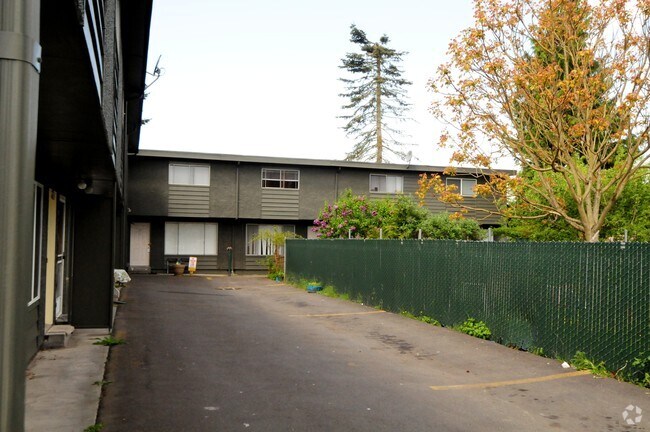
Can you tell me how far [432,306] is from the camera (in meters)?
12.8

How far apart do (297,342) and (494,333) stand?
11.4 feet

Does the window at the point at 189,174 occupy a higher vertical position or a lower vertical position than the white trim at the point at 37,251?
higher

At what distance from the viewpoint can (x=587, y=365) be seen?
8.17 metres

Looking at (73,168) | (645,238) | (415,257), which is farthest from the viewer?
(645,238)

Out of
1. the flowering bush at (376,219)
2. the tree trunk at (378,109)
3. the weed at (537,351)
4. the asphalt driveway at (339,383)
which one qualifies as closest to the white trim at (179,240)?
the flowering bush at (376,219)

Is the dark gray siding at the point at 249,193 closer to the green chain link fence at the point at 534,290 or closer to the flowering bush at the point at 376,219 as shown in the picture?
the flowering bush at the point at 376,219

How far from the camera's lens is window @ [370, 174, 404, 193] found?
31.5 m

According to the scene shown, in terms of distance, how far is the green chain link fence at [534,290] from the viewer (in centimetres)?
773

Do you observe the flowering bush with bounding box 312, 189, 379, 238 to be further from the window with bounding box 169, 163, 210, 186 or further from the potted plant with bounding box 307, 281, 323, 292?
the window with bounding box 169, 163, 210, 186

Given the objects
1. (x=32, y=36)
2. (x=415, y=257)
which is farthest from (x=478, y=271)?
(x=32, y=36)

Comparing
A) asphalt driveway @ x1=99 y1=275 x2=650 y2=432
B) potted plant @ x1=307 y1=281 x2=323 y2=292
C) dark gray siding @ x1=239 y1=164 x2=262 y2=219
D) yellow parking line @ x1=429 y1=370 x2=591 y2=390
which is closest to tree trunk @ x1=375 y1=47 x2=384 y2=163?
dark gray siding @ x1=239 y1=164 x2=262 y2=219

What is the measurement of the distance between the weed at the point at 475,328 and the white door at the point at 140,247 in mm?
21123

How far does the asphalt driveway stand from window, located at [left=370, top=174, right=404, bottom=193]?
1884 cm

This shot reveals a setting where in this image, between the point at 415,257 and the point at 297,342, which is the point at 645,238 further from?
the point at 297,342
